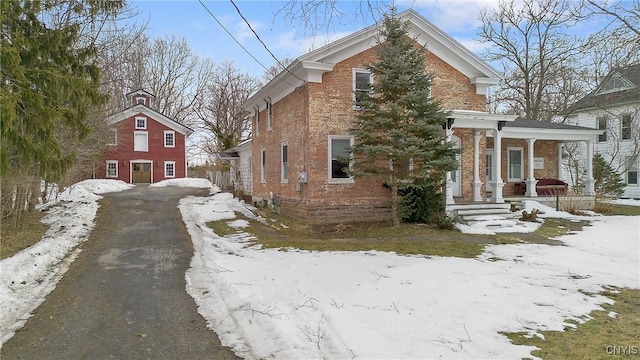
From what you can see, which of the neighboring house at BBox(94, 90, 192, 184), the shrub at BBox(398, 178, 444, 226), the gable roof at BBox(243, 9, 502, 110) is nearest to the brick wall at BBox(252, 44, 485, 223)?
the gable roof at BBox(243, 9, 502, 110)

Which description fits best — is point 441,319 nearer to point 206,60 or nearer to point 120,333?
point 120,333

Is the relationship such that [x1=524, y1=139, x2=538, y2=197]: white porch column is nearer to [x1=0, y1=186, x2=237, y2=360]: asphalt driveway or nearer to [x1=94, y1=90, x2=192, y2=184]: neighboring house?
[x1=0, y1=186, x2=237, y2=360]: asphalt driveway

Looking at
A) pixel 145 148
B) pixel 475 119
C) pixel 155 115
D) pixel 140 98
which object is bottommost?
pixel 475 119

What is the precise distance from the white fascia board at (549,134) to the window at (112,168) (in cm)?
3056

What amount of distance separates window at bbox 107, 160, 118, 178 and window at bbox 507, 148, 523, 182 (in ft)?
99.8

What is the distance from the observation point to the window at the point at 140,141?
34.3 m

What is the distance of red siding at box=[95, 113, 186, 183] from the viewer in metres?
33.4

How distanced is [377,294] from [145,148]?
33.5 meters

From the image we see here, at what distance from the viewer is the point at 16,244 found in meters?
9.48

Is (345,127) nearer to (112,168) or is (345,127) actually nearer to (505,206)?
(505,206)

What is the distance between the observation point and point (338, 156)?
42.7 ft

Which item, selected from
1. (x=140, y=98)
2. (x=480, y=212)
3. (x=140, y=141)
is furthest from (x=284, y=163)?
(x=140, y=98)

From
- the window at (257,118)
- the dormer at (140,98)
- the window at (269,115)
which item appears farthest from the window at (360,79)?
the dormer at (140,98)

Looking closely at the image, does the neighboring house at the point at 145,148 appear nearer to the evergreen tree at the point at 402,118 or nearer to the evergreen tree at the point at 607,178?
the evergreen tree at the point at 402,118
